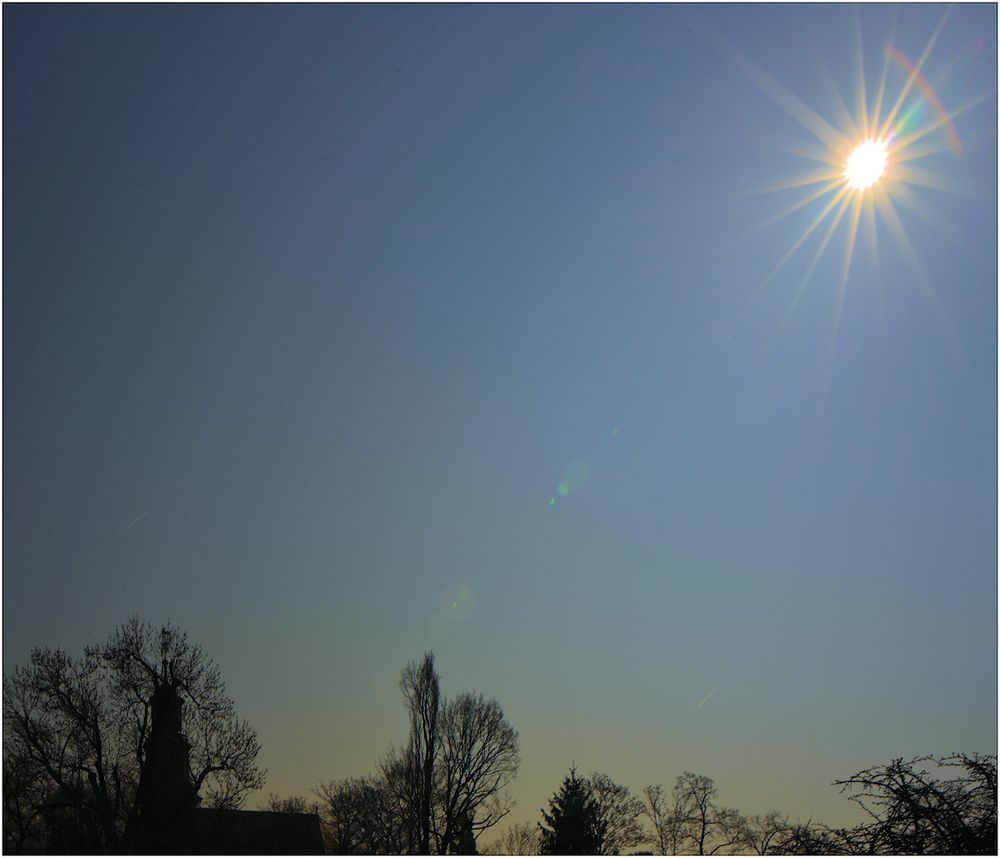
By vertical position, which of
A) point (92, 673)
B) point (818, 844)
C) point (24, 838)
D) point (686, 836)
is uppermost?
point (92, 673)

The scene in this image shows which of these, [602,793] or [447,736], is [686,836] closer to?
[602,793]

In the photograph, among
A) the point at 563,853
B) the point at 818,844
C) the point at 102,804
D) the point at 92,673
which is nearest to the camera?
the point at 818,844

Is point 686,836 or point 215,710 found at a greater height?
point 215,710

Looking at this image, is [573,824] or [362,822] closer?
[573,824]

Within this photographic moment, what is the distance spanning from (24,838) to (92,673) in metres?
5.69

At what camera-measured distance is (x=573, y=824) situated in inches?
1389

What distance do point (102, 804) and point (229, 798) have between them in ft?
13.5

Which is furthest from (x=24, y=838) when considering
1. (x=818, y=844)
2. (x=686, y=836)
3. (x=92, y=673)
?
(x=686, y=836)

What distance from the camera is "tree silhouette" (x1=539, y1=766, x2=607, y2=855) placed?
114 feet

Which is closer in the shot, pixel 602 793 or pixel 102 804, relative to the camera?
pixel 102 804

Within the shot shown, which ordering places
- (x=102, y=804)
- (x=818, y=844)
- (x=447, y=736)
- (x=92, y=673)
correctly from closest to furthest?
(x=818, y=844) < (x=102, y=804) < (x=92, y=673) < (x=447, y=736)

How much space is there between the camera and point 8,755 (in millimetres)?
25203

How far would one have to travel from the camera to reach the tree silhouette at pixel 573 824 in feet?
114

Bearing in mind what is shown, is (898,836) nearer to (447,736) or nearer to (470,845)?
(447,736)
